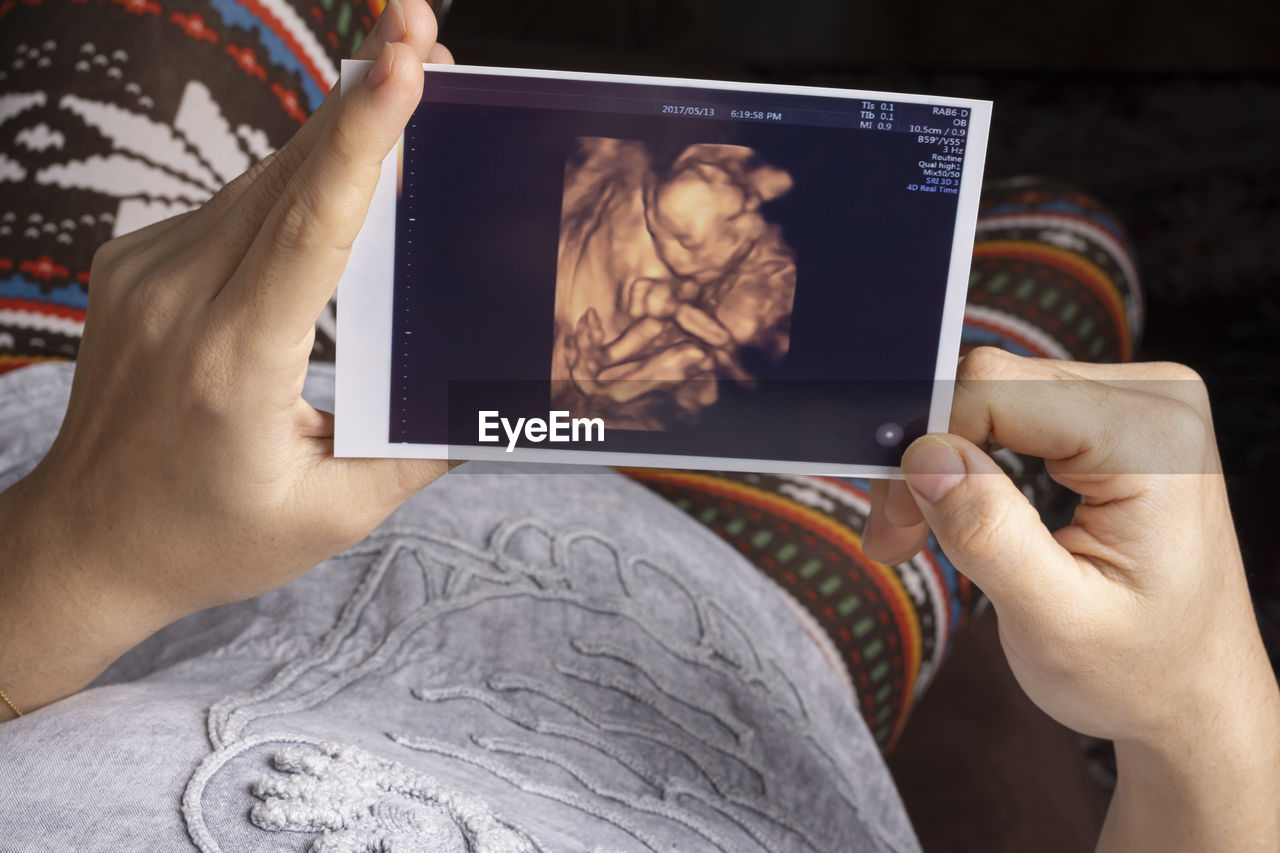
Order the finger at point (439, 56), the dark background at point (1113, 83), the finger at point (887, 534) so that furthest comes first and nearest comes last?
the dark background at point (1113, 83)
the finger at point (887, 534)
the finger at point (439, 56)

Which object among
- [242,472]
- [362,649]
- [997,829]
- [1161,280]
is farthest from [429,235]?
[1161,280]

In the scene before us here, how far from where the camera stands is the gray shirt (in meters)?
0.54

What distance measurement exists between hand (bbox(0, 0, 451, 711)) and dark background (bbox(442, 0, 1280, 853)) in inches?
43.5

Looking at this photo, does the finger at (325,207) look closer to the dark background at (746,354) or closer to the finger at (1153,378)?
the dark background at (746,354)

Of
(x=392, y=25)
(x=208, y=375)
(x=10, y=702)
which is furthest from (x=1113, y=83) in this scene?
(x=10, y=702)

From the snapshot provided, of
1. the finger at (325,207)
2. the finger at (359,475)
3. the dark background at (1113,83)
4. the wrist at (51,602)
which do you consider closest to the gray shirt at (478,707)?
the wrist at (51,602)

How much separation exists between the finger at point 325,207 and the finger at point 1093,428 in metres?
0.41

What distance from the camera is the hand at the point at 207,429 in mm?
537

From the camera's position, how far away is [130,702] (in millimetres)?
606

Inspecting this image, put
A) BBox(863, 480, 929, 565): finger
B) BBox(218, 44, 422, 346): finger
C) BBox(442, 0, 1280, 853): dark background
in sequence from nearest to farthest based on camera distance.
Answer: BBox(218, 44, 422, 346): finger
BBox(863, 480, 929, 565): finger
BBox(442, 0, 1280, 853): dark background

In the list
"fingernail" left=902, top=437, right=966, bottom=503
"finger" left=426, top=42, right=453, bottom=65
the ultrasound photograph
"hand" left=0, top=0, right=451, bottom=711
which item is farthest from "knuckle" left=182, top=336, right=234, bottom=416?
"fingernail" left=902, top=437, right=966, bottom=503

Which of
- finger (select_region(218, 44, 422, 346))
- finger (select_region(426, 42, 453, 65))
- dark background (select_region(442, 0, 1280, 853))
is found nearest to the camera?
finger (select_region(218, 44, 422, 346))

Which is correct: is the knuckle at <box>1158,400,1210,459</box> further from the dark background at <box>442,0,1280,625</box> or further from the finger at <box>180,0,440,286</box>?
the dark background at <box>442,0,1280,625</box>

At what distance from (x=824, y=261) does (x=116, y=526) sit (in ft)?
1.59
